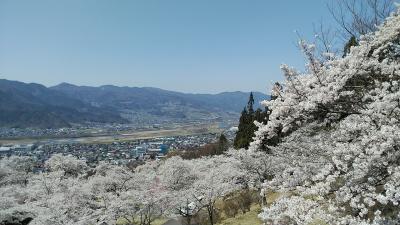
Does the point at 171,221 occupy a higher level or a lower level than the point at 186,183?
lower

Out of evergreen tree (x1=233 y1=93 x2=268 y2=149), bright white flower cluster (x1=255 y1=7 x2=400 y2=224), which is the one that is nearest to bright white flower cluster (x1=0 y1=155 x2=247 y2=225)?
evergreen tree (x1=233 y1=93 x2=268 y2=149)

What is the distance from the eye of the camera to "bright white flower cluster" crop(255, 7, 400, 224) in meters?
4.85

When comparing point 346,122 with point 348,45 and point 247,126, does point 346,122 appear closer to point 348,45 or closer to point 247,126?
point 348,45

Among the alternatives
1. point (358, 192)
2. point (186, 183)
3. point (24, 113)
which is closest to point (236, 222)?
point (186, 183)

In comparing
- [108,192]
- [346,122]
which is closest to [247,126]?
[108,192]

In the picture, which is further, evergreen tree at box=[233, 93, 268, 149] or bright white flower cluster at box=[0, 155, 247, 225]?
evergreen tree at box=[233, 93, 268, 149]

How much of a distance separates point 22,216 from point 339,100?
1920 cm

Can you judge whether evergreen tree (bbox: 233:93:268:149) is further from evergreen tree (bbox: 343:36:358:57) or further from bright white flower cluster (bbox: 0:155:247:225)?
evergreen tree (bbox: 343:36:358:57)

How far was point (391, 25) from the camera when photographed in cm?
653

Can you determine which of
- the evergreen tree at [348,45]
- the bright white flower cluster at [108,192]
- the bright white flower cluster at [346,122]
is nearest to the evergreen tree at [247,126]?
the bright white flower cluster at [108,192]

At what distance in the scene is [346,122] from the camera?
19.6 feet

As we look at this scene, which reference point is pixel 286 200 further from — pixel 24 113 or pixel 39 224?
pixel 24 113

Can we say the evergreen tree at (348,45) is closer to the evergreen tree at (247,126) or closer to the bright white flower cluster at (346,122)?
the bright white flower cluster at (346,122)

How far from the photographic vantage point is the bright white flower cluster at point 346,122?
4.85 m
